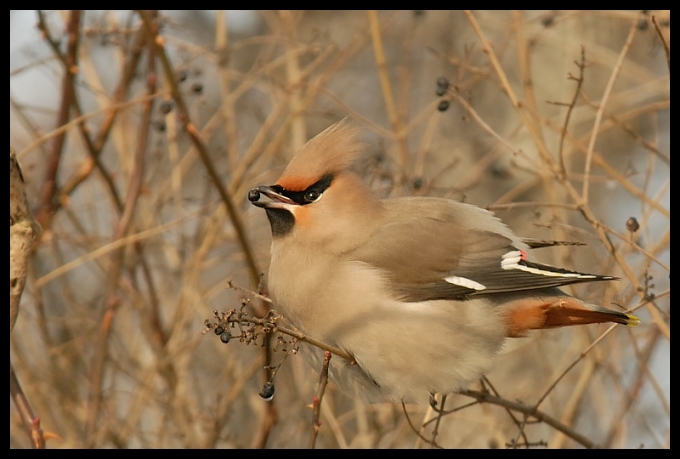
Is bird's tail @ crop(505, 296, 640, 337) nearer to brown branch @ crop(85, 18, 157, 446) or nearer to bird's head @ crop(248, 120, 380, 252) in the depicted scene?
bird's head @ crop(248, 120, 380, 252)

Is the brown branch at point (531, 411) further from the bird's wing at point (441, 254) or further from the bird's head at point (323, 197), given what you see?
the bird's head at point (323, 197)

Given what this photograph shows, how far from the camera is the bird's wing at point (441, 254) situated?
292cm

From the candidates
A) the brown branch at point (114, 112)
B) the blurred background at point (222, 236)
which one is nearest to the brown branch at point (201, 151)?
the blurred background at point (222, 236)

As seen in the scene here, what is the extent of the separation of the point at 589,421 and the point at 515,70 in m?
2.42

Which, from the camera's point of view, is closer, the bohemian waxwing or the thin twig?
the bohemian waxwing

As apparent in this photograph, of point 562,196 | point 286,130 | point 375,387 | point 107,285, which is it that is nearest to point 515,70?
point 562,196

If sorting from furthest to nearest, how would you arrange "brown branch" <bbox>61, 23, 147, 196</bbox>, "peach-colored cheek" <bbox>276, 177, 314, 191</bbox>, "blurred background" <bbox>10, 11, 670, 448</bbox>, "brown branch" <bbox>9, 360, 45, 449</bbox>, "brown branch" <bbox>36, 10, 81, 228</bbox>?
1. "brown branch" <bbox>61, 23, 147, 196</bbox>
2. "brown branch" <bbox>36, 10, 81, 228</bbox>
3. "blurred background" <bbox>10, 11, 670, 448</bbox>
4. "peach-colored cheek" <bbox>276, 177, 314, 191</bbox>
5. "brown branch" <bbox>9, 360, 45, 449</bbox>

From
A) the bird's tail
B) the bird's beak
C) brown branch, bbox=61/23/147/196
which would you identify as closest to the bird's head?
the bird's beak

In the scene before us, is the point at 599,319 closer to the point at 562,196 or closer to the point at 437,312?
the point at 437,312

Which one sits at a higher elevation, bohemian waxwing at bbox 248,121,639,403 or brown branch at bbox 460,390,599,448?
bohemian waxwing at bbox 248,121,639,403

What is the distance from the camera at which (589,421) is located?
4.84m

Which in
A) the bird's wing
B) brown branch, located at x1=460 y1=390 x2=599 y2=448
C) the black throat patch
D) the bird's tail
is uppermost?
the black throat patch

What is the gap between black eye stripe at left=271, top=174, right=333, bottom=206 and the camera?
9.29 feet


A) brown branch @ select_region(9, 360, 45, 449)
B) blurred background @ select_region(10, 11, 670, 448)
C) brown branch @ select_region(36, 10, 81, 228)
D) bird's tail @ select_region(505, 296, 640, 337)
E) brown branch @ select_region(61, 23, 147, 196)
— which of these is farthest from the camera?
brown branch @ select_region(61, 23, 147, 196)
